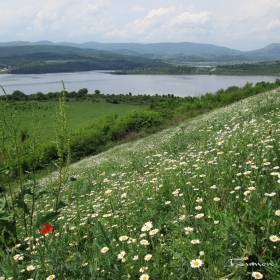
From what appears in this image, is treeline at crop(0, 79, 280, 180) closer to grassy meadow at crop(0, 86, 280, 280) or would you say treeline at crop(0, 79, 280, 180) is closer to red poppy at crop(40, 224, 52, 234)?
grassy meadow at crop(0, 86, 280, 280)

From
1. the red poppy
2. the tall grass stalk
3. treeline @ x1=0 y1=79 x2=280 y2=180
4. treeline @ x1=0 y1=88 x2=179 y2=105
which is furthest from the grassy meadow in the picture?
treeline @ x1=0 y1=88 x2=179 y2=105

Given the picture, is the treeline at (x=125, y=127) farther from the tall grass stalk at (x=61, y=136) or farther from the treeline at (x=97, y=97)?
the treeline at (x=97, y=97)

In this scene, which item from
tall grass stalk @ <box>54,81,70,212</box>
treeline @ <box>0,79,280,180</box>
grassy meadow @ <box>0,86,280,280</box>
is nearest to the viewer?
grassy meadow @ <box>0,86,280,280</box>

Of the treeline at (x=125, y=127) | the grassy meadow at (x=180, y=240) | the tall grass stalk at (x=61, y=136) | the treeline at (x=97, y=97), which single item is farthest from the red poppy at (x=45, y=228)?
the treeline at (x=97, y=97)

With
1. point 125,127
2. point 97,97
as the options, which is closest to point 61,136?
point 125,127

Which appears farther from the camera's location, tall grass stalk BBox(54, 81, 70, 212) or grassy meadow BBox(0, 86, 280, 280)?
tall grass stalk BBox(54, 81, 70, 212)

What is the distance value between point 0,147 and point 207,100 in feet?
227

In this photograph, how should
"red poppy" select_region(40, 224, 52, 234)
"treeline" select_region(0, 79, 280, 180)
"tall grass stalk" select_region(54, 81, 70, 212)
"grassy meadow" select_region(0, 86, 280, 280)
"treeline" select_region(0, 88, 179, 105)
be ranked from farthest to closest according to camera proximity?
"treeline" select_region(0, 88, 179, 105), "treeline" select_region(0, 79, 280, 180), "tall grass stalk" select_region(54, 81, 70, 212), "red poppy" select_region(40, 224, 52, 234), "grassy meadow" select_region(0, 86, 280, 280)

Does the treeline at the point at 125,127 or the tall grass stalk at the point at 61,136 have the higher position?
the tall grass stalk at the point at 61,136

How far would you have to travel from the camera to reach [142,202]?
4.11 meters

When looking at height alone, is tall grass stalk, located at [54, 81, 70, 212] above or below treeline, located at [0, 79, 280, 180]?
above

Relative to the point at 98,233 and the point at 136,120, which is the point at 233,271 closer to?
the point at 98,233

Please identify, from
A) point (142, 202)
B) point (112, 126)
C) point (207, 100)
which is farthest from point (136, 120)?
point (142, 202)

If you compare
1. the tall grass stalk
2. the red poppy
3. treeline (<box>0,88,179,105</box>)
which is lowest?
treeline (<box>0,88,179,105</box>)
